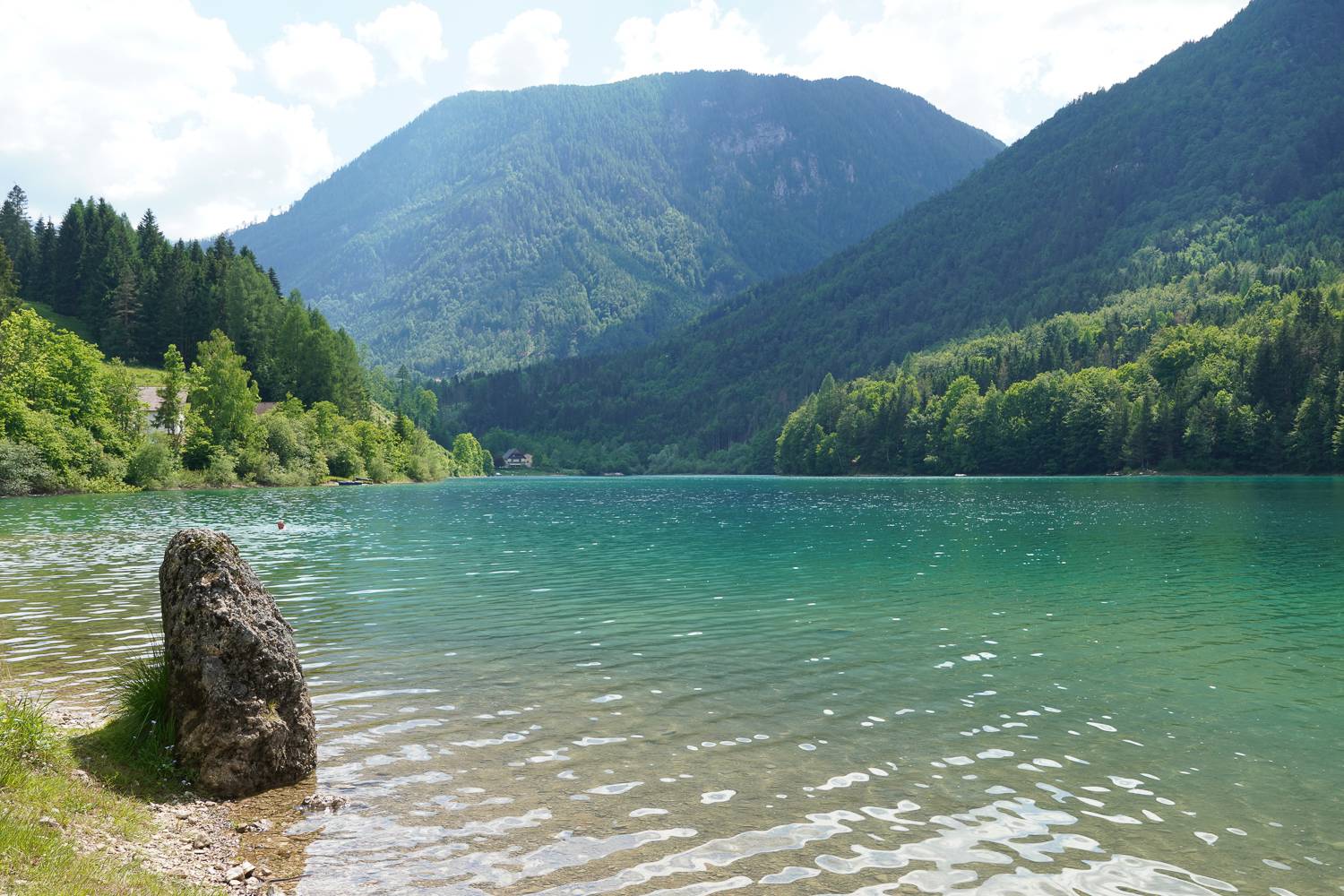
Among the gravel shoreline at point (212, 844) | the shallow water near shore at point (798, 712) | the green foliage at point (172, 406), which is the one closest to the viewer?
the gravel shoreline at point (212, 844)

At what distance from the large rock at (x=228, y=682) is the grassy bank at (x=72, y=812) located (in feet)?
2.79

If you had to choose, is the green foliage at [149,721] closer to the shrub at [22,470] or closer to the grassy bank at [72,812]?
the grassy bank at [72,812]

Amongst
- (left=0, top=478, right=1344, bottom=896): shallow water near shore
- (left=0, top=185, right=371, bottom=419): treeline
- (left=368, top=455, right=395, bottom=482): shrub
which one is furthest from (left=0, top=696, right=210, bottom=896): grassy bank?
(left=0, top=185, right=371, bottom=419): treeline

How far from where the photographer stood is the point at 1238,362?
175 meters

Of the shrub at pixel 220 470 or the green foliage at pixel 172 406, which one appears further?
the green foliage at pixel 172 406

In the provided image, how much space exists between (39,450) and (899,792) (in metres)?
107

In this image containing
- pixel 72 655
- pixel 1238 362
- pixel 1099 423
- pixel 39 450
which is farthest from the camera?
pixel 1099 423

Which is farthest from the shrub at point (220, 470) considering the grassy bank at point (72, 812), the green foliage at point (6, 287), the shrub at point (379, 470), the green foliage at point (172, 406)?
the grassy bank at point (72, 812)

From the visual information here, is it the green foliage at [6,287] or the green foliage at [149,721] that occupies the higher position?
the green foliage at [6,287]

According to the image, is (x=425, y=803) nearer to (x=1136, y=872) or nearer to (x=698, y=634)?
(x=1136, y=872)

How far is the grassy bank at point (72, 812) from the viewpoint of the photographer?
8.69 m

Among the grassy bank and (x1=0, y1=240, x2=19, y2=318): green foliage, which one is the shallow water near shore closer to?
the grassy bank

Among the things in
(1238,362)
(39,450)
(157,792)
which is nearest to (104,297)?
(39,450)

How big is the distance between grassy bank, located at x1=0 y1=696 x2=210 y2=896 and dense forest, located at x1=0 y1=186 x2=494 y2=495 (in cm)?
9673
